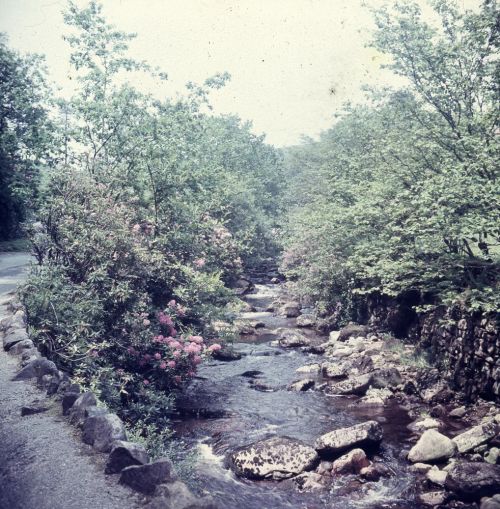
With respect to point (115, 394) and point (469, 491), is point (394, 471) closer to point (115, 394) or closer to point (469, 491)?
point (469, 491)

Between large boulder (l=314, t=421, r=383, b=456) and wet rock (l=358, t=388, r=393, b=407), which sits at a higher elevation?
large boulder (l=314, t=421, r=383, b=456)

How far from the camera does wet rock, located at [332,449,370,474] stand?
9516 millimetres

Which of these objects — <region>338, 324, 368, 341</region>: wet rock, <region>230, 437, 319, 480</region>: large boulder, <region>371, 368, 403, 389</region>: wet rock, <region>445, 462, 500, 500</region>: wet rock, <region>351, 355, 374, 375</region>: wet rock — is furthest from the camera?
<region>338, 324, 368, 341</region>: wet rock

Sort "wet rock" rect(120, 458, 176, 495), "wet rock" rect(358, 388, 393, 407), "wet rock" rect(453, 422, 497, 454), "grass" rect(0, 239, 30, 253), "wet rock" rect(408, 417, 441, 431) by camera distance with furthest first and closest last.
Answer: "grass" rect(0, 239, 30, 253) < "wet rock" rect(358, 388, 393, 407) < "wet rock" rect(408, 417, 441, 431) < "wet rock" rect(453, 422, 497, 454) < "wet rock" rect(120, 458, 176, 495)

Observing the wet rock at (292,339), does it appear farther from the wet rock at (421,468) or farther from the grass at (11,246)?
the grass at (11,246)

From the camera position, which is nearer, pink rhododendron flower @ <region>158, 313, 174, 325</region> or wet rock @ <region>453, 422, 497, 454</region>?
wet rock @ <region>453, 422, 497, 454</region>

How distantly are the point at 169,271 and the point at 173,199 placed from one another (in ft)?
8.57

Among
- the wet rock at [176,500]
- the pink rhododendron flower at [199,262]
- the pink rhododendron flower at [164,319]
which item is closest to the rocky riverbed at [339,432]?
the pink rhododendron flower at [164,319]

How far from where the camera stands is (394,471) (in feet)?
31.2

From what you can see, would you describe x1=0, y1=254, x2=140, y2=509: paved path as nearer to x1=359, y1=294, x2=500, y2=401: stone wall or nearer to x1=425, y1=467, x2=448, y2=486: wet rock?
x1=425, y1=467, x2=448, y2=486: wet rock

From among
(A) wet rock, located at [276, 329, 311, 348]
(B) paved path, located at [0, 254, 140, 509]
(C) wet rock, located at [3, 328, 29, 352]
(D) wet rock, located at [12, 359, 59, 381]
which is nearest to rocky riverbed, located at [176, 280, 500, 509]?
(A) wet rock, located at [276, 329, 311, 348]

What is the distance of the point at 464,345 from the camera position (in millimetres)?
13109

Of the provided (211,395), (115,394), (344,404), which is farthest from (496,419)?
(115,394)

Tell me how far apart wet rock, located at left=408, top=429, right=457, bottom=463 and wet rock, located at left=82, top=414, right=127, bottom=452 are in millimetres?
6706
